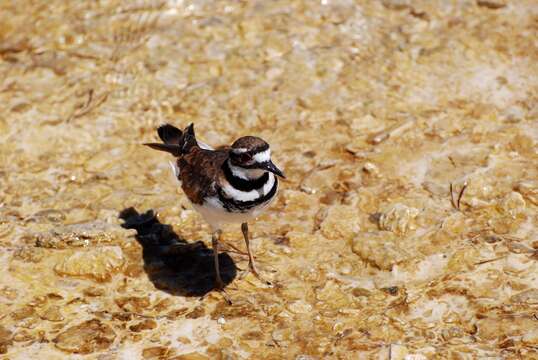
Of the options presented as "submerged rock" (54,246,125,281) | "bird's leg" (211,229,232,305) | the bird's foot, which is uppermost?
"submerged rock" (54,246,125,281)

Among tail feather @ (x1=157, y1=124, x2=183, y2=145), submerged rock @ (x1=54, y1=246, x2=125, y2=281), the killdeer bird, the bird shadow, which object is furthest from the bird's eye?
tail feather @ (x1=157, y1=124, x2=183, y2=145)

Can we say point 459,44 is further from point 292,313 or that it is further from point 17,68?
point 17,68

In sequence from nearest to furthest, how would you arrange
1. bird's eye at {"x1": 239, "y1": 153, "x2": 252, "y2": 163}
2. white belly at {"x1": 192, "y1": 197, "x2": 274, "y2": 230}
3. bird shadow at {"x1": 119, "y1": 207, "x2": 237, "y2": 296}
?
bird's eye at {"x1": 239, "y1": 153, "x2": 252, "y2": 163} → white belly at {"x1": 192, "y1": 197, "x2": 274, "y2": 230} → bird shadow at {"x1": 119, "y1": 207, "x2": 237, "y2": 296}

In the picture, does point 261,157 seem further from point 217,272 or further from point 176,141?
point 176,141

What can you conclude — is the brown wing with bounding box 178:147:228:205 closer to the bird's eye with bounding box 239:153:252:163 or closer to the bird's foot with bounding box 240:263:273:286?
the bird's eye with bounding box 239:153:252:163

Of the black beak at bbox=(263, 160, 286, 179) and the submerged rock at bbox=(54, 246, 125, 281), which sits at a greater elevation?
the black beak at bbox=(263, 160, 286, 179)

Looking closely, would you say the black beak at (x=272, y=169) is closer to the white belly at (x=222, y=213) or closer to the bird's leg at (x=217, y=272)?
the white belly at (x=222, y=213)

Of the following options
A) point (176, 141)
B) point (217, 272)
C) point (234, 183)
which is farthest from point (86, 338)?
point (176, 141)

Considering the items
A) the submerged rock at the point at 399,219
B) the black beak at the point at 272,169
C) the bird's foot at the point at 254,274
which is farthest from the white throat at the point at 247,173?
the submerged rock at the point at 399,219

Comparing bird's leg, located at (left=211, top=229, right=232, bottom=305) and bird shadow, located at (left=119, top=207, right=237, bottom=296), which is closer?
bird's leg, located at (left=211, top=229, right=232, bottom=305)
